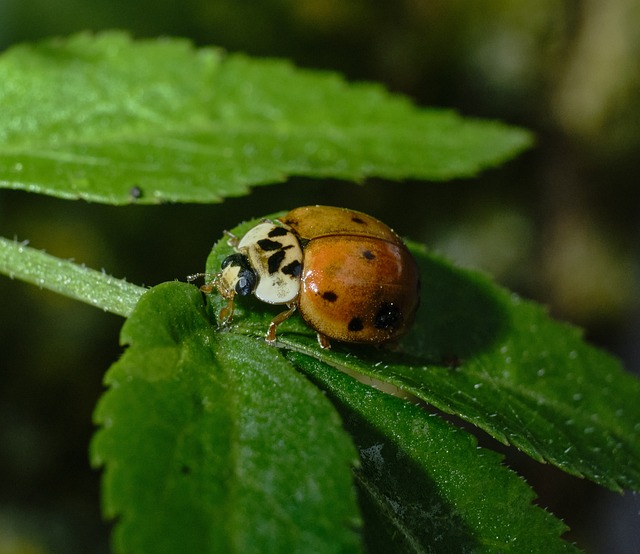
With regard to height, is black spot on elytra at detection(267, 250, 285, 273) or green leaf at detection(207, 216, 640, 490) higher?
black spot on elytra at detection(267, 250, 285, 273)

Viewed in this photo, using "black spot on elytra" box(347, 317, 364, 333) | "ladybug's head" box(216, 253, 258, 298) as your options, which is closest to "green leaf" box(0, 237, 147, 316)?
"ladybug's head" box(216, 253, 258, 298)

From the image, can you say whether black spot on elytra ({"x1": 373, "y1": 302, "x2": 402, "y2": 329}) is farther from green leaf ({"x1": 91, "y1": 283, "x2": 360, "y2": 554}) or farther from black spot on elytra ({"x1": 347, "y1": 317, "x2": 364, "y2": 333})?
green leaf ({"x1": 91, "y1": 283, "x2": 360, "y2": 554})

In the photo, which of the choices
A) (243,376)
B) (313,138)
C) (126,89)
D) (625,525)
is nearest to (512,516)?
(243,376)

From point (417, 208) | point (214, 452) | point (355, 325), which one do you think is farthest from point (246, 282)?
point (417, 208)

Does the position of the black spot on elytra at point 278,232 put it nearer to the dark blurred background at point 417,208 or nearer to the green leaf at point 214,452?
the green leaf at point 214,452

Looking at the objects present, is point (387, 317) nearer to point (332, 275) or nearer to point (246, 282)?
point (332, 275)
